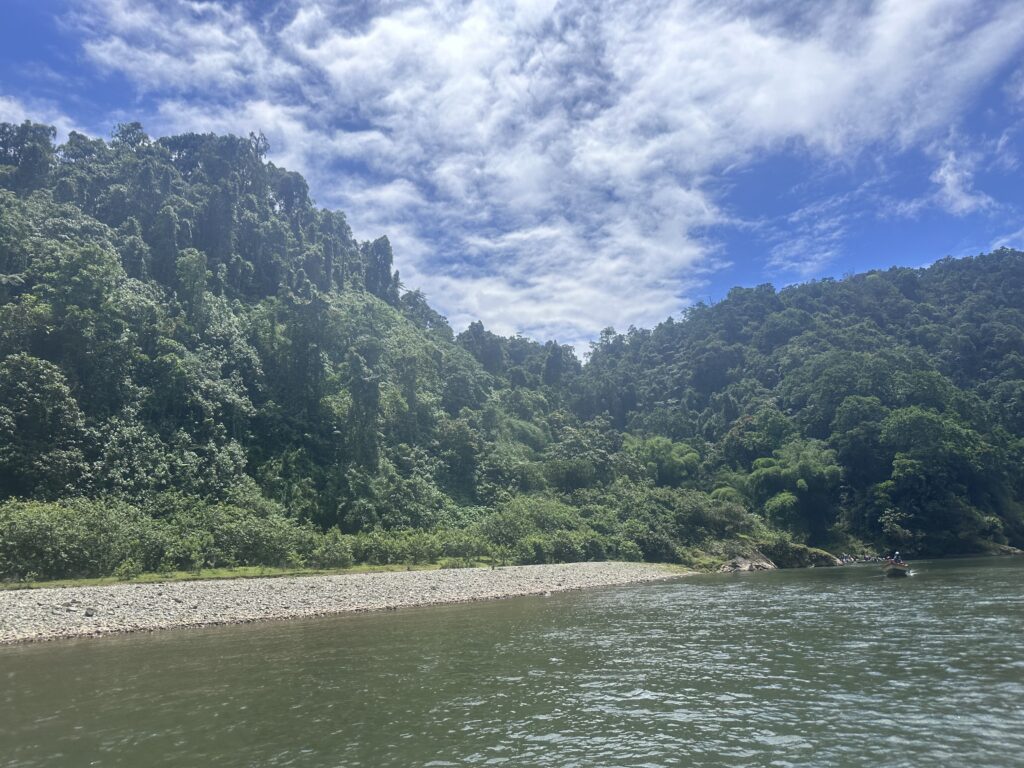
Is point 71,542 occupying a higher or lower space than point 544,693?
higher

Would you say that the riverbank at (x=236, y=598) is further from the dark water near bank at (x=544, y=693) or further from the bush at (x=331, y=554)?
the bush at (x=331, y=554)

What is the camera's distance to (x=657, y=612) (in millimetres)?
32812

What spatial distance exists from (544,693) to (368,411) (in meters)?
69.1

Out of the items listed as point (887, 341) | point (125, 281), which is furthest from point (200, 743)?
point (887, 341)

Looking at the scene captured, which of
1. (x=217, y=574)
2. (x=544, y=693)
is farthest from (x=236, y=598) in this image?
(x=544, y=693)

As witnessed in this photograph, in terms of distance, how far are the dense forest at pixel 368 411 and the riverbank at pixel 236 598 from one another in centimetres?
806

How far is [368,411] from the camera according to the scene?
8300cm

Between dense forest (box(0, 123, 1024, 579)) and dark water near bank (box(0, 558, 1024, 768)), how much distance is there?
24.8 meters

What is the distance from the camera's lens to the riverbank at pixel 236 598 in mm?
28469

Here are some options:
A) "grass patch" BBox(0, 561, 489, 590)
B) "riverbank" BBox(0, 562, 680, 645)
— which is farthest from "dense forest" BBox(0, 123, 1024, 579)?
"riverbank" BBox(0, 562, 680, 645)

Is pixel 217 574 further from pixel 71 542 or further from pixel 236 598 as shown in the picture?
pixel 236 598

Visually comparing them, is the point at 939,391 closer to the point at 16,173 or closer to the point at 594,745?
the point at 594,745

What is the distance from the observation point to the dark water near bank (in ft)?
41.3

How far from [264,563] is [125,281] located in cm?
4815
